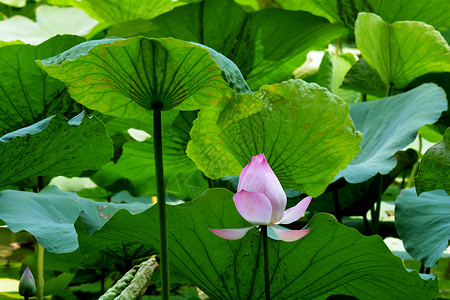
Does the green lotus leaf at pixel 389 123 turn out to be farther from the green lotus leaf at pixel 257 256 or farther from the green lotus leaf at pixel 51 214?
the green lotus leaf at pixel 51 214

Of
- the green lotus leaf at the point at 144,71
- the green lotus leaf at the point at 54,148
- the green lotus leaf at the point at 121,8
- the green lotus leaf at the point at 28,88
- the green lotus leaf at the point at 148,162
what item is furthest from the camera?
the green lotus leaf at the point at 121,8

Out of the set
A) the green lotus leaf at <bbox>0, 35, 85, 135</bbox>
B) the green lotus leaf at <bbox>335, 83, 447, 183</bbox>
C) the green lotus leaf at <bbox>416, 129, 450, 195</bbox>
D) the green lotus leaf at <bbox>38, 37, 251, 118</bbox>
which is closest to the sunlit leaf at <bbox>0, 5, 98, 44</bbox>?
the green lotus leaf at <bbox>0, 35, 85, 135</bbox>

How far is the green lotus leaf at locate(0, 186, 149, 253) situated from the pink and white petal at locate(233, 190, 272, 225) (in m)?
0.32

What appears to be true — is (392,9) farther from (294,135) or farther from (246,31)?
(294,135)

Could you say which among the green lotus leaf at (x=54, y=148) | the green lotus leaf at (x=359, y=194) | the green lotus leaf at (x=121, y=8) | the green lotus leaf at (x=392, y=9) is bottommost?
the green lotus leaf at (x=359, y=194)

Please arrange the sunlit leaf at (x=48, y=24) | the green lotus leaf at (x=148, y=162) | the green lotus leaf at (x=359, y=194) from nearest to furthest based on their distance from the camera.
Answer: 1. the green lotus leaf at (x=359, y=194)
2. the green lotus leaf at (x=148, y=162)
3. the sunlit leaf at (x=48, y=24)

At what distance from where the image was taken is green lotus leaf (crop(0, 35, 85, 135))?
40.5 inches

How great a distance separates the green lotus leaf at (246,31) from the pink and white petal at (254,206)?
0.78 metres

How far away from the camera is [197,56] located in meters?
0.69

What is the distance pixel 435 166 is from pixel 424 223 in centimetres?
24

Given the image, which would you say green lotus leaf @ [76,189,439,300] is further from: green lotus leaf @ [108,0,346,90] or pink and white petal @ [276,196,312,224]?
green lotus leaf @ [108,0,346,90]

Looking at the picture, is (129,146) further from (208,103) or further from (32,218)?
(208,103)

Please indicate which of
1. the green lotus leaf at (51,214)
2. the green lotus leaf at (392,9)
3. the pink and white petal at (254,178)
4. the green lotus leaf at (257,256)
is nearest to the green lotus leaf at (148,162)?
the green lotus leaf at (51,214)

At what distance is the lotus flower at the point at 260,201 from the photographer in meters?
0.58
